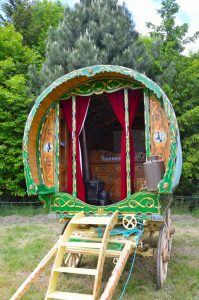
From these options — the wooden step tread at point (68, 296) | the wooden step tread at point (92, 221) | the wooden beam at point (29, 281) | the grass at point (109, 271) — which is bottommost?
the grass at point (109, 271)

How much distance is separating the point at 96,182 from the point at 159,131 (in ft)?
5.73

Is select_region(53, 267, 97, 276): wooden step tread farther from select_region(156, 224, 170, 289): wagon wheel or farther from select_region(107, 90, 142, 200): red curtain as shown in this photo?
select_region(107, 90, 142, 200): red curtain

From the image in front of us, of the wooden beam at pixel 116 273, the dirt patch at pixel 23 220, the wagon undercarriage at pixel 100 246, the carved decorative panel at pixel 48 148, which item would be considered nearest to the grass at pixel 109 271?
the wagon undercarriage at pixel 100 246

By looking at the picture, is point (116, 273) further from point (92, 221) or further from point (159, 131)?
point (159, 131)

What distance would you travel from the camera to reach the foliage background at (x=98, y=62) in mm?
10766

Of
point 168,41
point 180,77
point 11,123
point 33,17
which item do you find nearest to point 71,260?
point 11,123

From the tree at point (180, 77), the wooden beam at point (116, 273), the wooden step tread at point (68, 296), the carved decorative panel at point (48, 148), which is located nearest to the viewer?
the wooden beam at point (116, 273)

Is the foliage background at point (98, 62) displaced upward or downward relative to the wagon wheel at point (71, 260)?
upward

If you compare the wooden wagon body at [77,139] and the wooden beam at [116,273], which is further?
the wooden wagon body at [77,139]

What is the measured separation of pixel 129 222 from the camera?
4410 millimetres

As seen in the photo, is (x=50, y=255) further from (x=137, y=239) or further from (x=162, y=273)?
(x=162, y=273)

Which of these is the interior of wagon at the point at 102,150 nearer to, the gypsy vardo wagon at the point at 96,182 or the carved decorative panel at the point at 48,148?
the gypsy vardo wagon at the point at 96,182

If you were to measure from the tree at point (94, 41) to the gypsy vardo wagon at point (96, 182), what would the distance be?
552cm

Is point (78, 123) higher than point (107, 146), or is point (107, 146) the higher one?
point (78, 123)
